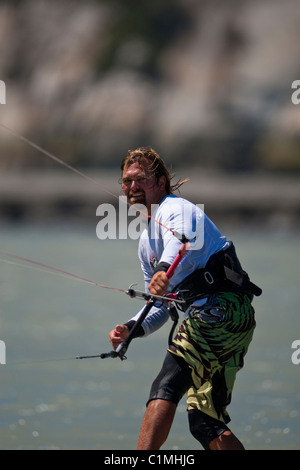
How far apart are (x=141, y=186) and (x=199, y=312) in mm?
789

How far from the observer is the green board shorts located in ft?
16.3

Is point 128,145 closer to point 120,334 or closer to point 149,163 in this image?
point 149,163

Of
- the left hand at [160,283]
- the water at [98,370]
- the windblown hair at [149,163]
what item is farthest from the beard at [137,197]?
the water at [98,370]

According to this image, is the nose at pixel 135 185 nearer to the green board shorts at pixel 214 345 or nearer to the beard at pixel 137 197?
the beard at pixel 137 197

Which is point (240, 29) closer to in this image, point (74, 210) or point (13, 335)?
point (74, 210)

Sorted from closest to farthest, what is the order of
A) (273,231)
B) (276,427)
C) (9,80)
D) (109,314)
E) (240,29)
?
(276,427)
(109,314)
(273,231)
(240,29)
(9,80)

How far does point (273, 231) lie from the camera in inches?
1379

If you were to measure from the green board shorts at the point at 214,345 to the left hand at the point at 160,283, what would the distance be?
40 cm

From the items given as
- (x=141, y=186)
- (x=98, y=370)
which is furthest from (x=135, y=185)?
(x=98, y=370)

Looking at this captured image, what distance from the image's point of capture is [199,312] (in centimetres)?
501

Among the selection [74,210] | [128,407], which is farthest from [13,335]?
[74,210]

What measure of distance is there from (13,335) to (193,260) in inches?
290

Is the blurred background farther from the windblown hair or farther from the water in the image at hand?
the windblown hair

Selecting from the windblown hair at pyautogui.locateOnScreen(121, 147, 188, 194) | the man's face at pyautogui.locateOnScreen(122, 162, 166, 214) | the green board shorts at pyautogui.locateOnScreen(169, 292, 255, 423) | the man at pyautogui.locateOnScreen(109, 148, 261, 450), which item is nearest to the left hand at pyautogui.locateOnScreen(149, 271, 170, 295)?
the man at pyautogui.locateOnScreen(109, 148, 261, 450)
